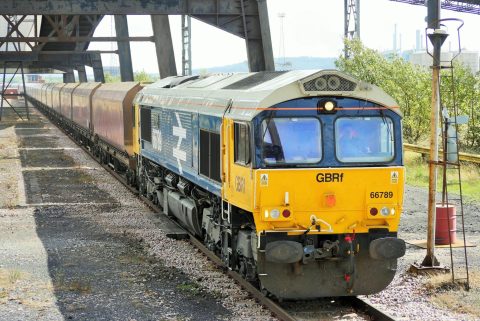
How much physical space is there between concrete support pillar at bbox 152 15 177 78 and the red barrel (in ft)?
43.4

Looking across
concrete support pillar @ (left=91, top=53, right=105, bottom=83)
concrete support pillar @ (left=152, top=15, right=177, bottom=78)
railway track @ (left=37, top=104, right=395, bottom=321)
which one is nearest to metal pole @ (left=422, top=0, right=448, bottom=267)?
railway track @ (left=37, top=104, right=395, bottom=321)

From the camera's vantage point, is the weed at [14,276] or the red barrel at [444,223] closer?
the weed at [14,276]

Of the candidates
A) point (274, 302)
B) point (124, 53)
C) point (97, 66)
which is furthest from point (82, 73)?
point (274, 302)

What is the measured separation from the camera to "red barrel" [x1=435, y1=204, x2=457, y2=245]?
557 inches

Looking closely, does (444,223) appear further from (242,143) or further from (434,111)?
(242,143)

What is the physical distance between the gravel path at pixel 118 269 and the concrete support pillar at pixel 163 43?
15.5ft

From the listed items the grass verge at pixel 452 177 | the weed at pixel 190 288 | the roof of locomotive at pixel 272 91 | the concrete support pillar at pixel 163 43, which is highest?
the concrete support pillar at pixel 163 43

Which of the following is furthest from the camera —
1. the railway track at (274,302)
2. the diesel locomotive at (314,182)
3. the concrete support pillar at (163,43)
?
the concrete support pillar at (163,43)

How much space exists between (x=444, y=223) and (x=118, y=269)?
5.65m

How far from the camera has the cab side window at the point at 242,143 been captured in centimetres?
1043

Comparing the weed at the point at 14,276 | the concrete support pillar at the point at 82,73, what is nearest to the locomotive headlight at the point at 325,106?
the weed at the point at 14,276

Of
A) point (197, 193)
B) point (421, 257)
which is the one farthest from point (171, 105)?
point (421, 257)

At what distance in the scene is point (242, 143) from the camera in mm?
10688

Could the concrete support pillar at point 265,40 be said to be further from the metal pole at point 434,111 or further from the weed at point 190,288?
the weed at point 190,288
